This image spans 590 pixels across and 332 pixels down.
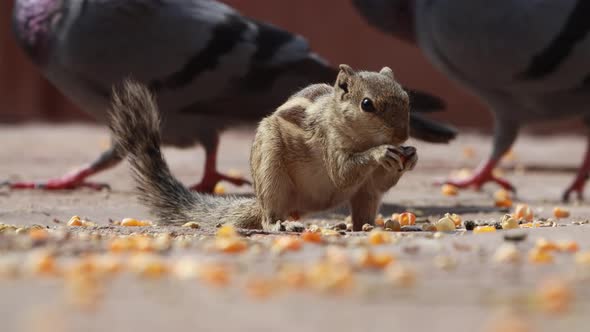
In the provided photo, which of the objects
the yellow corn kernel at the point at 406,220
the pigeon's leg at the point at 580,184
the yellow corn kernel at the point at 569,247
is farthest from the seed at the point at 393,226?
the pigeon's leg at the point at 580,184

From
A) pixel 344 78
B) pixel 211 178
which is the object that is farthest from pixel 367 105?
pixel 211 178

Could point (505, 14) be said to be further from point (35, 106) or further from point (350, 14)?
point (35, 106)

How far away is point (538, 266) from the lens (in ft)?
9.84

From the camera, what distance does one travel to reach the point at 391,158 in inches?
148

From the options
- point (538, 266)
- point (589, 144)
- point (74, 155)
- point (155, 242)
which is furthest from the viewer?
point (74, 155)

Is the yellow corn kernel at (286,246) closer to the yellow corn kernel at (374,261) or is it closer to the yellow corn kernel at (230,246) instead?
the yellow corn kernel at (230,246)

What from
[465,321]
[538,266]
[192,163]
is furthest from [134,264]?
[192,163]

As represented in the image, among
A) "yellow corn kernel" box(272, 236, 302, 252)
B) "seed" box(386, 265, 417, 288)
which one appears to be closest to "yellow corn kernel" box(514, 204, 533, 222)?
"yellow corn kernel" box(272, 236, 302, 252)

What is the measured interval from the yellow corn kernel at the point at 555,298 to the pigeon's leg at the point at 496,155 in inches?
174

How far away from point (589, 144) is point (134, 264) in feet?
16.4

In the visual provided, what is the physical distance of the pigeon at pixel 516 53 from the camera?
20.3ft

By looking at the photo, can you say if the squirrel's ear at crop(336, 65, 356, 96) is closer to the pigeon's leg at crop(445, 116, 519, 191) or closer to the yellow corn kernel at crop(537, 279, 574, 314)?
the yellow corn kernel at crop(537, 279, 574, 314)

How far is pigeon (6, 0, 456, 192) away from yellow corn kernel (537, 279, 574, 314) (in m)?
3.42

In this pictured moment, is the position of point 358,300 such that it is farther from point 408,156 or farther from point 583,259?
point 408,156
